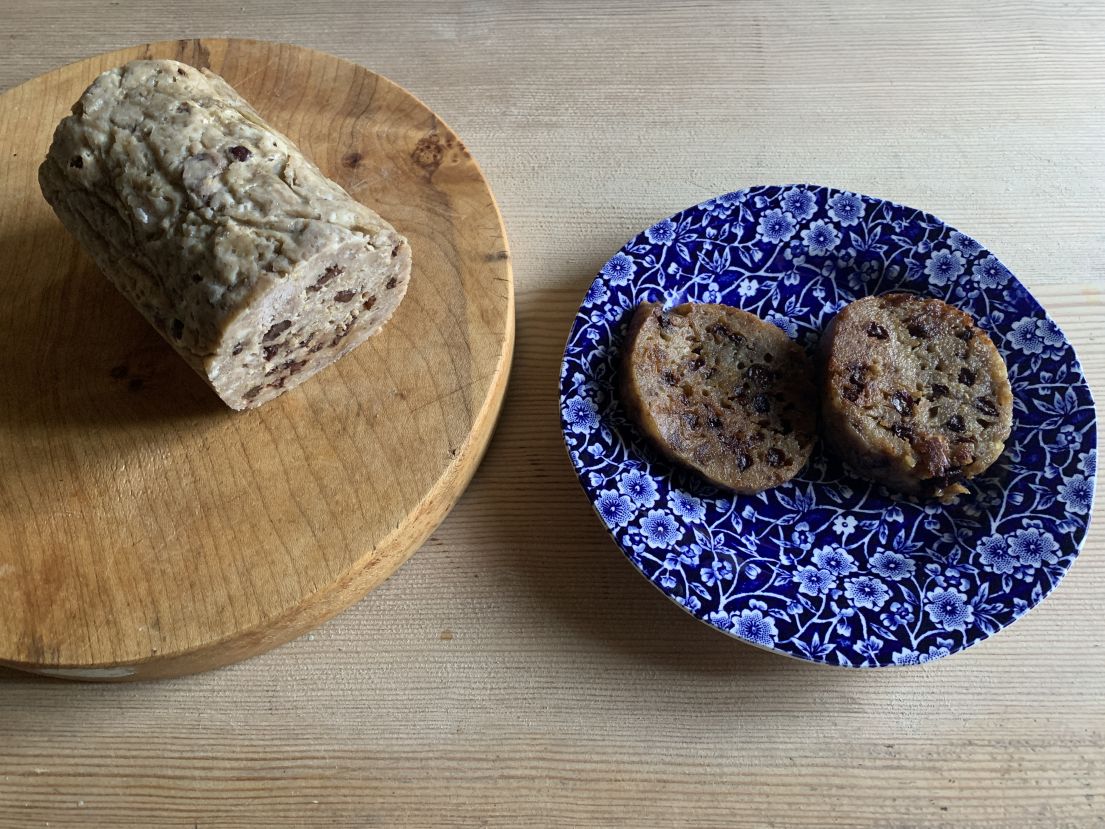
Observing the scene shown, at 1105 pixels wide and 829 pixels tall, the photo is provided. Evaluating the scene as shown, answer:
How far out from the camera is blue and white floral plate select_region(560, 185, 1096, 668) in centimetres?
178

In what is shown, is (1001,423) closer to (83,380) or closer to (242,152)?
(242,152)

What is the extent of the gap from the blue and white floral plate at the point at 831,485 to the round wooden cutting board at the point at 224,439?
0.32m

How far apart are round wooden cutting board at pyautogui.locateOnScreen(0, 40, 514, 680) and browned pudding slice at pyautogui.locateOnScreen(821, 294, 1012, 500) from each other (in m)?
0.77

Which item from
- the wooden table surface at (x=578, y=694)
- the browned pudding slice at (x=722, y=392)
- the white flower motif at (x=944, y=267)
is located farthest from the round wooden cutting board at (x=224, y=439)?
the white flower motif at (x=944, y=267)

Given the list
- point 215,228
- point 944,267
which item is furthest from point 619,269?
point 215,228

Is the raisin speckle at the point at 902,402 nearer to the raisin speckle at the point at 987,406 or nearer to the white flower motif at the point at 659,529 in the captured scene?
the raisin speckle at the point at 987,406

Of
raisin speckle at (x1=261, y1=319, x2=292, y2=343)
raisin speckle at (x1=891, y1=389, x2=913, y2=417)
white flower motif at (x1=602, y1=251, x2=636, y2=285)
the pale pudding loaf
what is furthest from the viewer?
white flower motif at (x1=602, y1=251, x2=636, y2=285)

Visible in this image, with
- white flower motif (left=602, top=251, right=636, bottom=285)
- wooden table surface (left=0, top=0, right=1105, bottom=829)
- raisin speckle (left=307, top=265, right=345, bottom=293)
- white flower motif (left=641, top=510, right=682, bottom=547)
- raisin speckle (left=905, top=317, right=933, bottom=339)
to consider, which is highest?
raisin speckle (left=307, top=265, right=345, bottom=293)

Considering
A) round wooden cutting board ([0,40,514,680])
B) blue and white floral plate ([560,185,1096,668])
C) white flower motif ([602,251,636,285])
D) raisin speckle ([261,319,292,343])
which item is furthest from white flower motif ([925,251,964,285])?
raisin speckle ([261,319,292,343])

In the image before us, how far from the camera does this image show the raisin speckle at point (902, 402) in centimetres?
192

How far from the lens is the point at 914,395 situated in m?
1.94

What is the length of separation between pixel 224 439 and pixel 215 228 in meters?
0.48

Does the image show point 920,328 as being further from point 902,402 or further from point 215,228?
point 215,228

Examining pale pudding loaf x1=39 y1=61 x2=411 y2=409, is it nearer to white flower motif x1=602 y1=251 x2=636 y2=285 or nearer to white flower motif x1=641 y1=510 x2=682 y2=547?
white flower motif x1=602 y1=251 x2=636 y2=285
